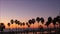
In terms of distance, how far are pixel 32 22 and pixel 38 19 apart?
24.0 feet

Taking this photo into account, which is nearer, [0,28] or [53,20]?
[0,28]

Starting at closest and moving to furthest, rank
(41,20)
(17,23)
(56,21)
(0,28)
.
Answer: (0,28), (56,21), (41,20), (17,23)

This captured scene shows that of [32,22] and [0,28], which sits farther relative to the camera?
[32,22]

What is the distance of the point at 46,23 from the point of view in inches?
7185

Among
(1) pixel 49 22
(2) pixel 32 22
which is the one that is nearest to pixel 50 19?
(1) pixel 49 22

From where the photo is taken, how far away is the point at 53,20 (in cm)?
16238


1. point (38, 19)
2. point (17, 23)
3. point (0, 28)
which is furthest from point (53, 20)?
point (0, 28)

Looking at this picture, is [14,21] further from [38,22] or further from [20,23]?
[38,22]

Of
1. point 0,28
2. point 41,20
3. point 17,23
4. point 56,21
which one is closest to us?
point 0,28

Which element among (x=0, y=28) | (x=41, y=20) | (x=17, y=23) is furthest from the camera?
(x=17, y=23)

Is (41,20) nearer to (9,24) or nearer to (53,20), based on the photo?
(53,20)

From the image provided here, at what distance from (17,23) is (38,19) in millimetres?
24778

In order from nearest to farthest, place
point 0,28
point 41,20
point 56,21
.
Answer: point 0,28, point 56,21, point 41,20

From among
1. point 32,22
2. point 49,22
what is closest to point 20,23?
point 32,22
